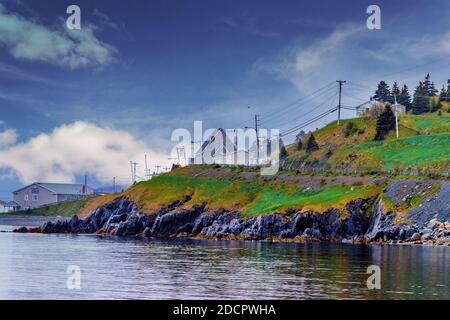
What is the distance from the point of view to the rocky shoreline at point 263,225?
335 ft

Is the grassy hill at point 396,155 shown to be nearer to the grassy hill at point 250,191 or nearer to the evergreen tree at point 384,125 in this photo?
the evergreen tree at point 384,125

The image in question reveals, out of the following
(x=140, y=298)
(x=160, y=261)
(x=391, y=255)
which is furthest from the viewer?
(x=391, y=255)

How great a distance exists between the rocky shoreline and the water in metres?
23.3

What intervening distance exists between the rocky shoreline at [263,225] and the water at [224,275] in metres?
23.3

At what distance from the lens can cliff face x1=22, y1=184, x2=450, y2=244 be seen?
10256 centimetres

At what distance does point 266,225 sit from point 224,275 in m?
66.8

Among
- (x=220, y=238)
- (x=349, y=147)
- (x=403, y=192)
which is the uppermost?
(x=349, y=147)

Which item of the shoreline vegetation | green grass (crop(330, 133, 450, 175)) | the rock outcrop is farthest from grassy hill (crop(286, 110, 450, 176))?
the rock outcrop

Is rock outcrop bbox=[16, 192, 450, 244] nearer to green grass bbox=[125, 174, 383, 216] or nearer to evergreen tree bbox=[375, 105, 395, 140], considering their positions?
green grass bbox=[125, 174, 383, 216]

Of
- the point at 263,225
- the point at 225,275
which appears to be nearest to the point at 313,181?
the point at 263,225
